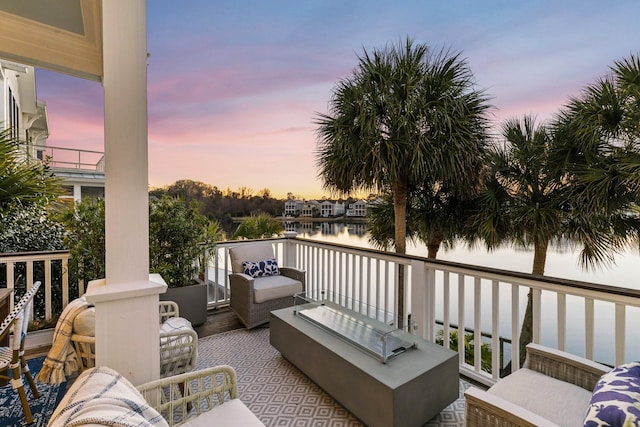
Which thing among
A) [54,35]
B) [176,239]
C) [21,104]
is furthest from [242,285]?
[21,104]

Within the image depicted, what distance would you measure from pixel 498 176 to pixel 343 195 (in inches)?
120

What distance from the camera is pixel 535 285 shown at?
2.12m

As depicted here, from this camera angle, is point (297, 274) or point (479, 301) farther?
point (297, 274)

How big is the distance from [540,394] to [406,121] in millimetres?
4230

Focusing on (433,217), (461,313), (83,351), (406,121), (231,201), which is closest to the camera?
(83,351)

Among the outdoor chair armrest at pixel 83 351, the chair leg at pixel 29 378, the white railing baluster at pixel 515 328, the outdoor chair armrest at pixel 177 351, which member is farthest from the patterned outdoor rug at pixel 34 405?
the white railing baluster at pixel 515 328

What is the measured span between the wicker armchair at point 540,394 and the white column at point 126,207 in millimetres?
1464

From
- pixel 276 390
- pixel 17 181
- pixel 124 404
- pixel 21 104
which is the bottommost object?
pixel 276 390

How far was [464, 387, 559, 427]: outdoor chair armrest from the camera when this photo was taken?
44.2 inches

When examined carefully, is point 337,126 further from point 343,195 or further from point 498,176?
point 498,176

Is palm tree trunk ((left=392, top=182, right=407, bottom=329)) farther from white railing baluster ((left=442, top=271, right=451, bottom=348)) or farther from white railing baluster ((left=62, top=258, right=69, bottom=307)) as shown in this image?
white railing baluster ((left=62, top=258, right=69, bottom=307))

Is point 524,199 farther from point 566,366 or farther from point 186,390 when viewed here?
point 186,390

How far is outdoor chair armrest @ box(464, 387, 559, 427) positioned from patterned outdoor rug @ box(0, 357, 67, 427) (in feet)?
8.31

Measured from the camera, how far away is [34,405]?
210 centimetres
